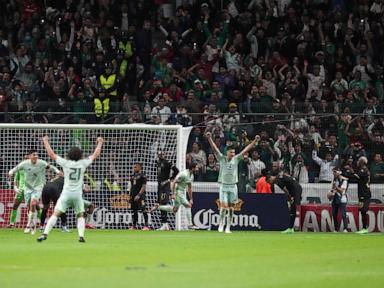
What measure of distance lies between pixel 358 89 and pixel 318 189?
11.7 feet

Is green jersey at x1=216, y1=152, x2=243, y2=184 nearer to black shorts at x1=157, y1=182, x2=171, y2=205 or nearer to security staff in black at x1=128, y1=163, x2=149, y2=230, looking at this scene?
black shorts at x1=157, y1=182, x2=171, y2=205

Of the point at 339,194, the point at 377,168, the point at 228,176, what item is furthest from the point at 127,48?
the point at 377,168

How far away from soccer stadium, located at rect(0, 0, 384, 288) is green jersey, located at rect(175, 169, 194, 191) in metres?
0.06

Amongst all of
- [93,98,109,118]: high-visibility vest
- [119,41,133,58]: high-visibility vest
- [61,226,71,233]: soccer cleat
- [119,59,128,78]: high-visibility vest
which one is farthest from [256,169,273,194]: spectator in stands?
[119,41,133,58]: high-visibility vest

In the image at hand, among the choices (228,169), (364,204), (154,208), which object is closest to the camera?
(228,169)

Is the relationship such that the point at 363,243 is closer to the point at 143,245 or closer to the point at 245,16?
the point at 143,245

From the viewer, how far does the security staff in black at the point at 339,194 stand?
29.6m

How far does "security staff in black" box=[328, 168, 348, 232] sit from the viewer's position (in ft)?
97.1

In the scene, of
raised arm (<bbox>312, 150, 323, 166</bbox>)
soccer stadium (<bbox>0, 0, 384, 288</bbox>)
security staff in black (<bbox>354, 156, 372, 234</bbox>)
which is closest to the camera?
soccer stadium (<bbox>0, 0, 384, 288</bbox>)

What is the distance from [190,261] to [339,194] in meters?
12.6

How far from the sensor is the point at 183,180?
2927 cm

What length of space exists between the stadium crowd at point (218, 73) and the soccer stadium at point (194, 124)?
0.15 ft

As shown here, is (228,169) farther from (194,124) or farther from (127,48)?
(127,48)

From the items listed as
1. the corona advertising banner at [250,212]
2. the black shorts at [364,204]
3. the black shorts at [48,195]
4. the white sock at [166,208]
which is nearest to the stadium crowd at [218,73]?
the corona advertising banner at [250,212]
